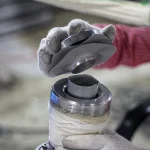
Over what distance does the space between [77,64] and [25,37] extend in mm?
1662

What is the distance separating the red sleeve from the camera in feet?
2.60

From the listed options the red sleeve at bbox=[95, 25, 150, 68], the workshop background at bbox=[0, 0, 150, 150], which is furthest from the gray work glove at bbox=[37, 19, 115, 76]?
the red sleeve at bbox=[95, 25, 150, 68]

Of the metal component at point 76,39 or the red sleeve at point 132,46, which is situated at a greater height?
the metal component at point 76,39

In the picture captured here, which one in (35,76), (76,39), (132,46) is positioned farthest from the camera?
(35,76)

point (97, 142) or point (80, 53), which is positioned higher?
point (80, 53)

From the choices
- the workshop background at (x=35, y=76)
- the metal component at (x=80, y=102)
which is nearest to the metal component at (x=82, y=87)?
the metal component at (x=80, y=102)

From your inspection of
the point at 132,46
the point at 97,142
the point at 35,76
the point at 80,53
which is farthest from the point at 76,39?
the point at 35,76

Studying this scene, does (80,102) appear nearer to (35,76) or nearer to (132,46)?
(132,46)

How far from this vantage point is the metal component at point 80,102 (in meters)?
0.39

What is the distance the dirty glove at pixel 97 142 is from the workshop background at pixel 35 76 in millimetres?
280

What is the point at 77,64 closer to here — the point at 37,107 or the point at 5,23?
the point at 37,107

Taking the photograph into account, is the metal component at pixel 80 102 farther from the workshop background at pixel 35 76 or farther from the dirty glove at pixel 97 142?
the workshop background at pixel 35 76

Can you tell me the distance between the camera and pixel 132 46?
0.81 meters

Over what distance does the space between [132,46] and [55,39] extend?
0.44 meters
